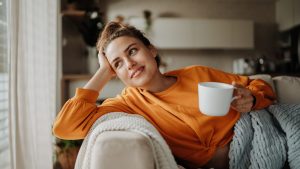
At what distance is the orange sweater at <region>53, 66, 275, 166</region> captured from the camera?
98 centimetres

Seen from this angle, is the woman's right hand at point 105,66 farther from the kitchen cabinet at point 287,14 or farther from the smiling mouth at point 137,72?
the kitchen cabinet at point 287,14

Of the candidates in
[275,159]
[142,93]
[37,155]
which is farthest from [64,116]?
[275,159]

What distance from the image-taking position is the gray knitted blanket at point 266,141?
948 mm

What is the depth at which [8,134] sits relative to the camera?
114 cm

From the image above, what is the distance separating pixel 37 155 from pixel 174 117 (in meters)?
0.84

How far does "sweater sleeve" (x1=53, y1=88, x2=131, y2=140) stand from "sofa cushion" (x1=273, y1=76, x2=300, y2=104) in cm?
89

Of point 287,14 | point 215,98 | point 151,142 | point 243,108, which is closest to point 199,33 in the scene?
point 287,14

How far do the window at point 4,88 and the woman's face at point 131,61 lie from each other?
0.44 meters

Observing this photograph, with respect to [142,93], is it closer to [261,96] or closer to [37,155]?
[261,96]

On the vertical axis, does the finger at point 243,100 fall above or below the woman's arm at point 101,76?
below

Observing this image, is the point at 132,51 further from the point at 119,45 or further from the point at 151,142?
the point at 151,142

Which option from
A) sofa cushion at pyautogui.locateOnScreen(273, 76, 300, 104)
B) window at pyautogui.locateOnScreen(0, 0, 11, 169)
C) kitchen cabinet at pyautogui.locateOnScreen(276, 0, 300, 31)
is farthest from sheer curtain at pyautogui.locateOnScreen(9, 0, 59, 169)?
kitchen cabinet at pyautogui.locateOnScreen(276, 0, 300, 31)

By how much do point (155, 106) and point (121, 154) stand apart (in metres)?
0.42

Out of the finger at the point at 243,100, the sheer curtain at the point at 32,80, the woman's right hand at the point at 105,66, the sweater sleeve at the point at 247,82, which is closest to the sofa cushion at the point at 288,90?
the sweater sleeve at the point at 247,82
